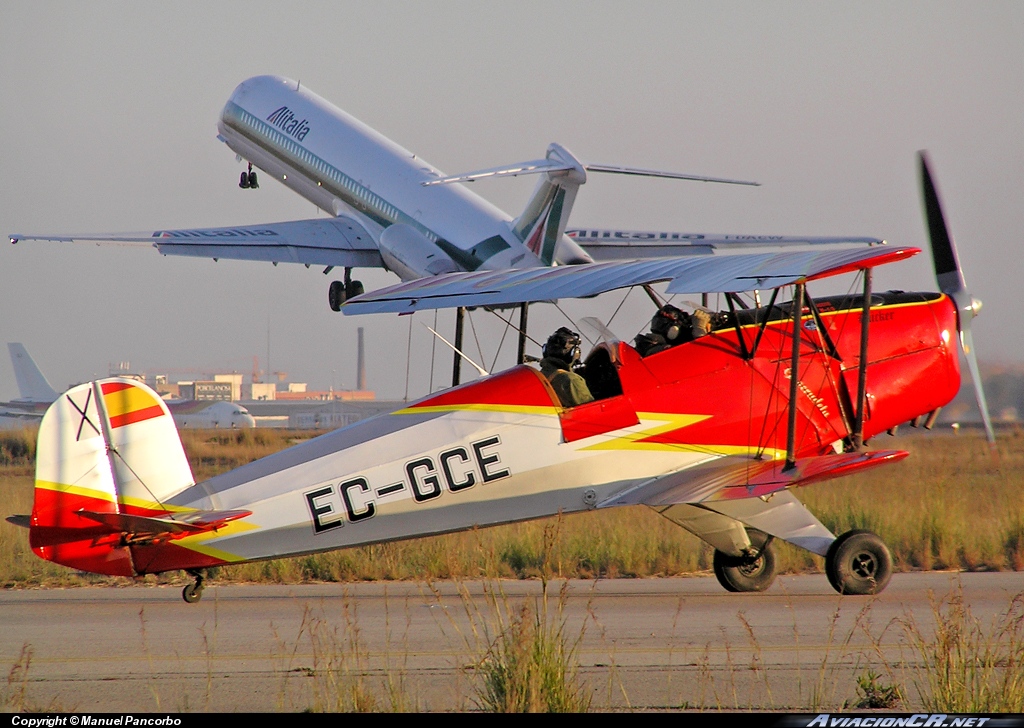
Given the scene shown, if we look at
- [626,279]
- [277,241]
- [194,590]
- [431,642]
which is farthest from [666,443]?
[277,241]

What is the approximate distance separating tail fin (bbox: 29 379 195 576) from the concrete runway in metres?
0.72

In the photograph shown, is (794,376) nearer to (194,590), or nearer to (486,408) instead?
(486,408)

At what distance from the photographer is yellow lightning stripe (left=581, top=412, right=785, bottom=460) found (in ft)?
32.2

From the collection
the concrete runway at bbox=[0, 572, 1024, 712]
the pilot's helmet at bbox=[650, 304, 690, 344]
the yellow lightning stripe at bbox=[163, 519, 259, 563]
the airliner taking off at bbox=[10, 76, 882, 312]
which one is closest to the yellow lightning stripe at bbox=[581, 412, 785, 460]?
the pilot's helmet at bbox=[650, 304, 690, 344]

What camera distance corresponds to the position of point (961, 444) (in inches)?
1235

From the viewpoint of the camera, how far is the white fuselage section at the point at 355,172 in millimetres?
29359

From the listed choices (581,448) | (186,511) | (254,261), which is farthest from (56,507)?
(254,261)

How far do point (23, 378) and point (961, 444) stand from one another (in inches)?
2065

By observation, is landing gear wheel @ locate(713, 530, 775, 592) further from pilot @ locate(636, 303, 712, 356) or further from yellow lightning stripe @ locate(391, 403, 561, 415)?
yellow lightning stripe @ locate(391, 403, 561, 415)

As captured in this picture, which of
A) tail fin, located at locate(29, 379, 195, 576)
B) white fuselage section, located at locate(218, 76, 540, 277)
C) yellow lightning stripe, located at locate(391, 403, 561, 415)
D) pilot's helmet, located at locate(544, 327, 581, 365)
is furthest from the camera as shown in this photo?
white fuselage section, located at locate(218, 76, 540, 277)

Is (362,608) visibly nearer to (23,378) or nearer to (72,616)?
(72,616)

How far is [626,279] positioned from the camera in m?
10.5

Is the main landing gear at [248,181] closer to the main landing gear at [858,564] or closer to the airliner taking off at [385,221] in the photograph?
the airliner taking off at [385,221]

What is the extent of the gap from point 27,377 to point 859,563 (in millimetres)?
64522
